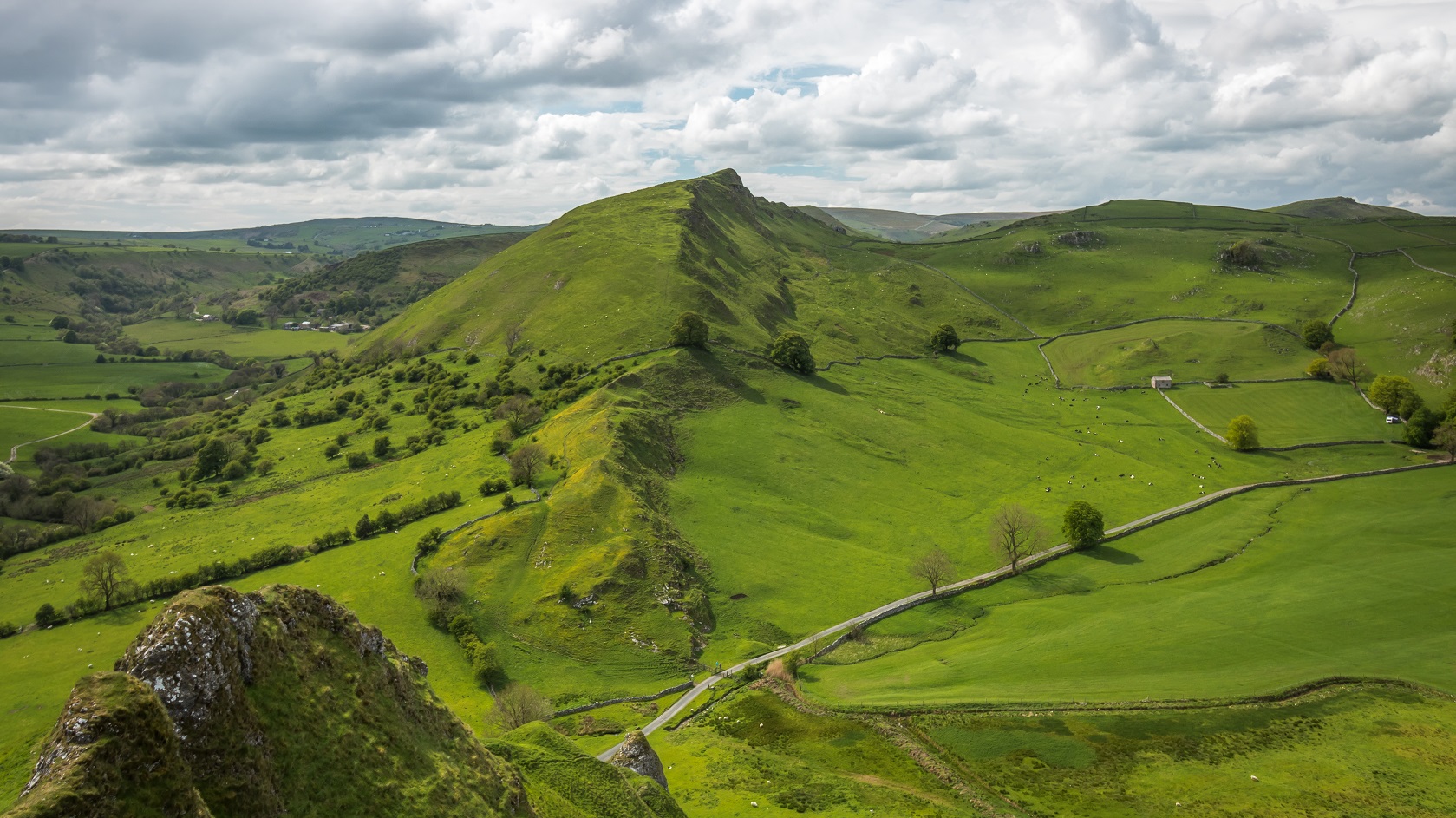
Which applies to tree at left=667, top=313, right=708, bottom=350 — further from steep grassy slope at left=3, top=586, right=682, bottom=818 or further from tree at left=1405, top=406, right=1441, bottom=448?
tree at left=1405, top=406, right=1441, bottom=448

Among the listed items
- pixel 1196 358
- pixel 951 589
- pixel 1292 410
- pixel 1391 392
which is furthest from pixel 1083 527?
pixel 1196 358

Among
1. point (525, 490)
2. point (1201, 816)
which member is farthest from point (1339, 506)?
point (525, 490)

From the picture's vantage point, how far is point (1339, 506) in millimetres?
116000

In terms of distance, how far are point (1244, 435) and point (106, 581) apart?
590 ft

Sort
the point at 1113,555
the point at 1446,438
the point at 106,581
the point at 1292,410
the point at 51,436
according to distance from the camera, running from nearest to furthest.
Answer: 1. the point at 106,581
2. the point at 1113,555
3. the point at 1446,438
4. the point at 1292,410
5. the point at 51,436

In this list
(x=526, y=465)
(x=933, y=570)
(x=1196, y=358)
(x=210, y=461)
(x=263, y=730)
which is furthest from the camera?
(x=1196, y=358)

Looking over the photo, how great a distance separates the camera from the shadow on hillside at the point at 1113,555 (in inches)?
4026

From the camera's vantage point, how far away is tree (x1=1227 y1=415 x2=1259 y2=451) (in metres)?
142

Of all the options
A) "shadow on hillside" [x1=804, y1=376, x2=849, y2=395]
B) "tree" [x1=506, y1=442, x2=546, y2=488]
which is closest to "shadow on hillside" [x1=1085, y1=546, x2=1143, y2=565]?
"shadow on hillside" [x1=804, y1=376, x2=849, y2=395]

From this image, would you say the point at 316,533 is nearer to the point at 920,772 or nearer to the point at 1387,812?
the point at 920,772

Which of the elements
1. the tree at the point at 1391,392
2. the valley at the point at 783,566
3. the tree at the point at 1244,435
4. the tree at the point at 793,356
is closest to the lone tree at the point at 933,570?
the valley at the point at 783,566

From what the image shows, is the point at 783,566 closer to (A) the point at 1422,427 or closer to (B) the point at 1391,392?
(A) the point at 1422,427

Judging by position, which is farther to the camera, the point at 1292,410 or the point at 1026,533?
the point at 1292,410

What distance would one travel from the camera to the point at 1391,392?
150m
